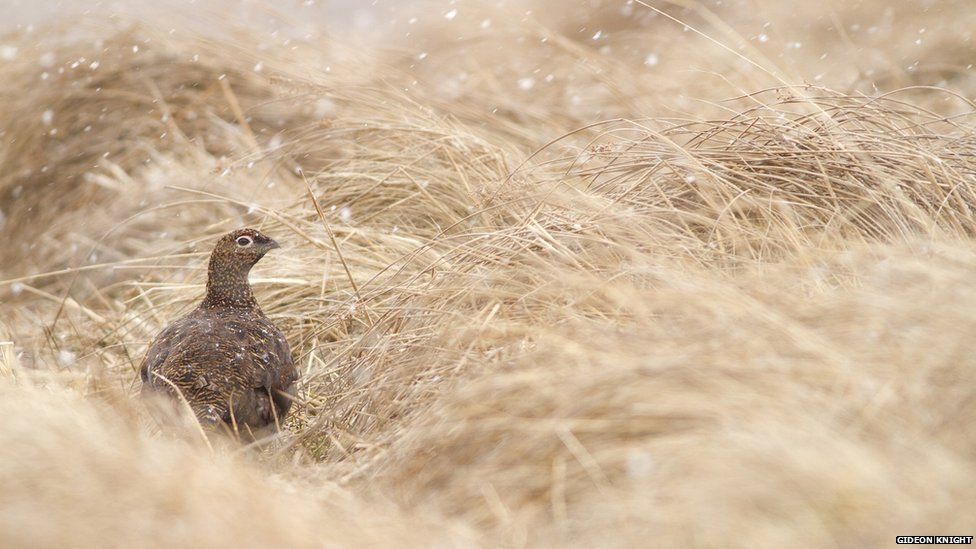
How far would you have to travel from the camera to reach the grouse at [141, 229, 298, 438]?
294 centimetres

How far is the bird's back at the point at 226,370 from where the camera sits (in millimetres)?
2939

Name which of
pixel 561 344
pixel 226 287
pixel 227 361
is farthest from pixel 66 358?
pixel 561 344

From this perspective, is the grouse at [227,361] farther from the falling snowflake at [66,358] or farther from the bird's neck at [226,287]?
the falling snowflake at [66,358]

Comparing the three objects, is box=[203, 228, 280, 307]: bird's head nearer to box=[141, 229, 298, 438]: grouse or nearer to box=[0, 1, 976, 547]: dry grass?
box=[141, 229, 298, 438]: grouse

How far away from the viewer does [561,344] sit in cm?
235

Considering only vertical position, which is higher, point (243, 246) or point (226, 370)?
point (243, 246)

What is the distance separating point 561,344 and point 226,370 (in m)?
1.15

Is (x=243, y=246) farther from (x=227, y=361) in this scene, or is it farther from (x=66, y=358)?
(x=66, y=358)

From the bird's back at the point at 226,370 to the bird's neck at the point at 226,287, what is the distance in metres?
0.12

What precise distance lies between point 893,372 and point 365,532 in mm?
1088

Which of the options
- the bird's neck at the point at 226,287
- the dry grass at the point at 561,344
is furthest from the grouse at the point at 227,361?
the dry grass at the point at 561,344

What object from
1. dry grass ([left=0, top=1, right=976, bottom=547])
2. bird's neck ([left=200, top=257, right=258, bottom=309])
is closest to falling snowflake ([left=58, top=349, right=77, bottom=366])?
dry grass ([left=0, top=1, right=976, bottom=547])

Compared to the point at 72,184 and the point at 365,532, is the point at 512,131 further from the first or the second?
the point at 365,532

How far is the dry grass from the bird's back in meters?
0.14
